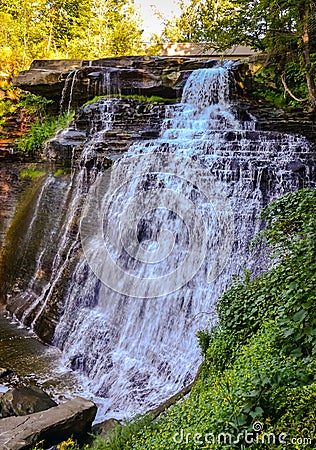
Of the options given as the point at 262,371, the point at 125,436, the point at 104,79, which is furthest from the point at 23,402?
the point at 104,79

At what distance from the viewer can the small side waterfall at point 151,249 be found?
20.9 ft

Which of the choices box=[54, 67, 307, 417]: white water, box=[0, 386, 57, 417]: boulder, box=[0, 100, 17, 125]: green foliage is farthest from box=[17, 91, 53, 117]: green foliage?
box=[0, 386, 57, 417]: boulder

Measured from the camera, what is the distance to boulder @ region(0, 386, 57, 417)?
17.7ft

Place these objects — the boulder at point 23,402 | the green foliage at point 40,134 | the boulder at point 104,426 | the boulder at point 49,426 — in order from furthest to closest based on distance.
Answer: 1. the green foliage at point 40,134
2. the boulder at point 23,402
3. the boulder at point 104,426
4. the boulder at point 49,426

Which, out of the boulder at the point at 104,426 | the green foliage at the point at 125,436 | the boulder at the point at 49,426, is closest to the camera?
the green foliage at the point at 125,436

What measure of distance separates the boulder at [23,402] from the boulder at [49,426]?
0.45 m

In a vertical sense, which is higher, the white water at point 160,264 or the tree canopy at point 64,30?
the tree canopy at point 64,30

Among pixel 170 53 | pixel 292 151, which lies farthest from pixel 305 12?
pixel 170 53

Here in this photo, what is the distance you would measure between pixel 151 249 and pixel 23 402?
3274mm

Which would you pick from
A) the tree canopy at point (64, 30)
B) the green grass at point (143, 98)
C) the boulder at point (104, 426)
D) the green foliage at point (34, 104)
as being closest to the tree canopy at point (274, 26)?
the green grass at point (143, 98)

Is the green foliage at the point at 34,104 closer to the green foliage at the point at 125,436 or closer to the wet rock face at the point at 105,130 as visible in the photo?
the wet rock face at the point at 105,130

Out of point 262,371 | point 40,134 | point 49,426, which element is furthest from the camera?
point 40,134

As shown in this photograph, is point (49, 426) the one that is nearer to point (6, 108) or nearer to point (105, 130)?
point (105, 130)

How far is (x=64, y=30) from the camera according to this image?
73.6 ft
